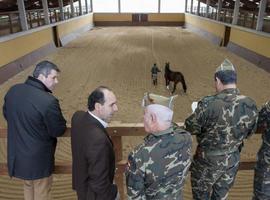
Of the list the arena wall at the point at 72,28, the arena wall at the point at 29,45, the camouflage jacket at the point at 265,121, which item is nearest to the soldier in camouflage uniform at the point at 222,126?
the camouflage jacket at the point at 265,121

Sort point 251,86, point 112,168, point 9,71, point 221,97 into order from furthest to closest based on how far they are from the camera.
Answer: point 9,71, point 251,86, point 221,97, point 112,168

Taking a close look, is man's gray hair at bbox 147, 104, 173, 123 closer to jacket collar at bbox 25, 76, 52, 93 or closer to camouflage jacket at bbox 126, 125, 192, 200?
camouflage jacket at bbox 126, 125, 192, 200

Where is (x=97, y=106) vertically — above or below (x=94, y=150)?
above

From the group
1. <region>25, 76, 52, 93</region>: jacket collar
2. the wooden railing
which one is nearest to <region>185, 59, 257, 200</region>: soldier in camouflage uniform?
the wooden railing

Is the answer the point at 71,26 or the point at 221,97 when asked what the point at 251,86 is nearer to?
the point at 221,97

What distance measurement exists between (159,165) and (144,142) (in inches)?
6.9

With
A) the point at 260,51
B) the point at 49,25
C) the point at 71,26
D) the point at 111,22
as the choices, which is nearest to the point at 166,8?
the point at 111,22

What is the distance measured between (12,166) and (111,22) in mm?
29714

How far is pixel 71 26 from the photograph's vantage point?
70.0 ft

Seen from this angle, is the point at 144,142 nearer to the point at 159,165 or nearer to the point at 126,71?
the point at 159,165

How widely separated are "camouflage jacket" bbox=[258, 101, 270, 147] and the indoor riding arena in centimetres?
8

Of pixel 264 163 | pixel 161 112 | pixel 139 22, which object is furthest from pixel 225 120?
pixel 139 22

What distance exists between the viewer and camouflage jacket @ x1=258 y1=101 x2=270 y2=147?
2387 millimetres

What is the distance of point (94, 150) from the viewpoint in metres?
1.92
